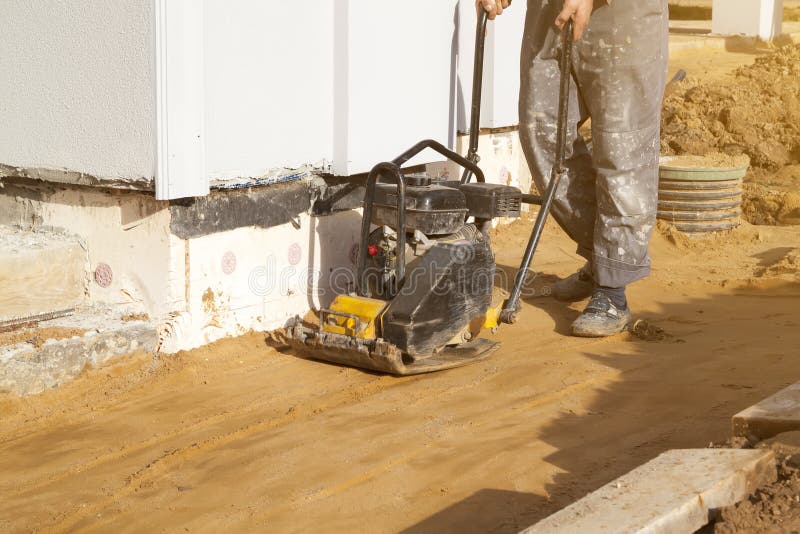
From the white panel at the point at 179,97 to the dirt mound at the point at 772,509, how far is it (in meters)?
2.77

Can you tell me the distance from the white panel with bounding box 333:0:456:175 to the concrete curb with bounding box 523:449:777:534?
293cm

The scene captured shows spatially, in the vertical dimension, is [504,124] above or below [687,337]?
above

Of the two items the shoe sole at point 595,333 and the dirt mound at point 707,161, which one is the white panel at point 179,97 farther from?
the dirt mound at point 707,161

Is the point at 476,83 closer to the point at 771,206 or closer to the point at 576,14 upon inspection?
the point at 576,14

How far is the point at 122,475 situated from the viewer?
12.7 feet

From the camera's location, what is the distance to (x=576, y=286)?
6.11m

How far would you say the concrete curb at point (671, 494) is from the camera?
2.90 m

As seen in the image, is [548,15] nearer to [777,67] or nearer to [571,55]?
[571,55]

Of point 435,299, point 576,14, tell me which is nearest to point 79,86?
point 435,299

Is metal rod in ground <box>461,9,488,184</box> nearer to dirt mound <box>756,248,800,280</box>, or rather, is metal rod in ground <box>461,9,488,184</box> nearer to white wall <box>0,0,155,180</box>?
white wall <box>0,0,155,180</box>

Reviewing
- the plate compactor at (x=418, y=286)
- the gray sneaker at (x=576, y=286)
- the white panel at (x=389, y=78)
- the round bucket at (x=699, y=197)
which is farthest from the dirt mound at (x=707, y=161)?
the plate compactor at (x=418, y=286)

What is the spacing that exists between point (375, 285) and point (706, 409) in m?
1.61

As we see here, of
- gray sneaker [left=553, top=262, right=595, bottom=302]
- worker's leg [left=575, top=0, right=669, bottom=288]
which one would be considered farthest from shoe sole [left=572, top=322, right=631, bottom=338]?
gray sneaker [left=553, top=262, right=595, bottom=302]

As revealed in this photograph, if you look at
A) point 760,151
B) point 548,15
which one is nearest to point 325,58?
point 548,15
